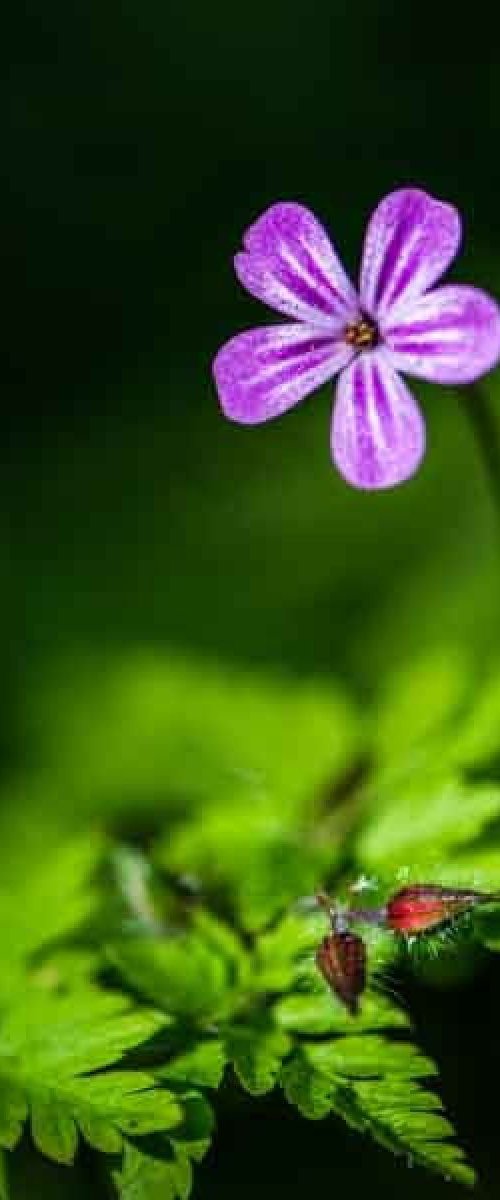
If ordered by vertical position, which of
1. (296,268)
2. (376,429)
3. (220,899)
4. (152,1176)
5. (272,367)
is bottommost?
(152,1176)

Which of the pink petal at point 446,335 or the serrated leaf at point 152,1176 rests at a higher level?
the pink petal at point 446,335

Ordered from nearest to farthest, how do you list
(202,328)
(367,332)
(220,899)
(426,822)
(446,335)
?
(446,335)
(367,332)
(426,822)
(220,899)
(202,328)

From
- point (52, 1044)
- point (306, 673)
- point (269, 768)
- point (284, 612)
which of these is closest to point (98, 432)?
point (284, 612)

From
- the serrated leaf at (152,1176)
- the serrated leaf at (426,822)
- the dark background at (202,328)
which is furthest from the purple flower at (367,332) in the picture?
the dark background at (202,328)

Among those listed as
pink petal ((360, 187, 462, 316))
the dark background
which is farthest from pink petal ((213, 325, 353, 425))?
the dark background

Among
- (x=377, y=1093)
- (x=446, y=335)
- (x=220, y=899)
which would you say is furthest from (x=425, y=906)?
(x=220, y=899)

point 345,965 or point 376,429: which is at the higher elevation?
point 376,429

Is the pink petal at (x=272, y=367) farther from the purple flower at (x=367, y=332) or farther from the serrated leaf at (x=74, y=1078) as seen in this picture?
the serrated leaf at (x=74, y=1078)

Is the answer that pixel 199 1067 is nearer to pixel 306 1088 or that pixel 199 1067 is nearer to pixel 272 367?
pixel 306 1088
